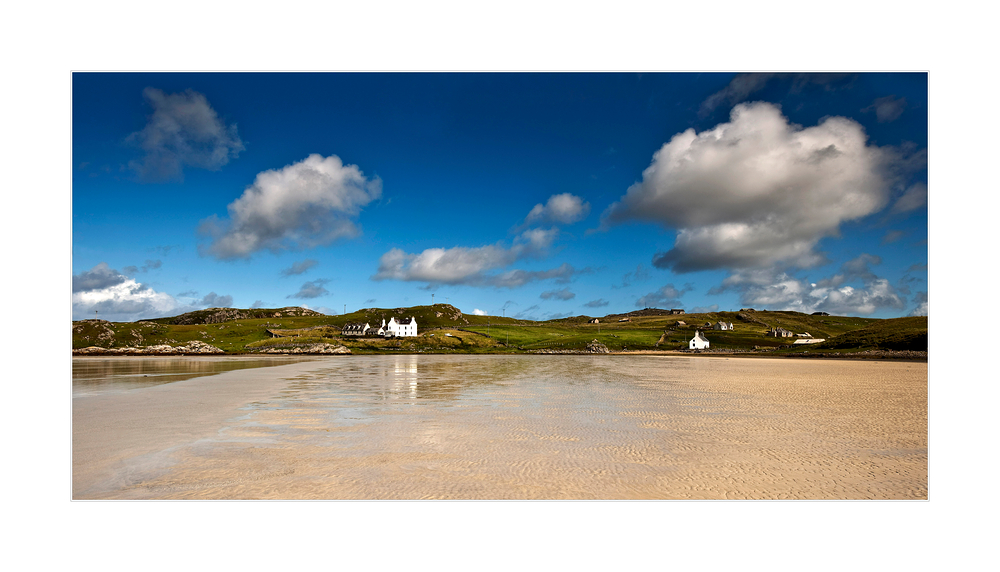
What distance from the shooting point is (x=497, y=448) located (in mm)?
13859

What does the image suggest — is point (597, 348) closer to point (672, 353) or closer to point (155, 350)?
point (672, 353)

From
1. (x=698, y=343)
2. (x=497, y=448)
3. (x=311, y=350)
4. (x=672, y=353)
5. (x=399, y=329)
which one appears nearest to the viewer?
(x=497, y=448)

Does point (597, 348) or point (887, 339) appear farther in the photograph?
point (597, 348)

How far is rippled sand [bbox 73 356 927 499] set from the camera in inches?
404

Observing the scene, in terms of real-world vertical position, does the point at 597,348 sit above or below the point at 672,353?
above

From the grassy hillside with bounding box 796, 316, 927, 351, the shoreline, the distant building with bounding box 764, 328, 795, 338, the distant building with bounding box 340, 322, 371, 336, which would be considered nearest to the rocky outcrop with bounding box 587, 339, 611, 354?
the shoreline

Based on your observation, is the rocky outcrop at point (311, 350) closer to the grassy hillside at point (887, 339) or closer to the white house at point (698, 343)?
the white house at point (698, 343)

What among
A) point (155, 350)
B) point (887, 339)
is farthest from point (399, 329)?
point (887, 339)

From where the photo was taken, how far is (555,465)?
1198 centimetres

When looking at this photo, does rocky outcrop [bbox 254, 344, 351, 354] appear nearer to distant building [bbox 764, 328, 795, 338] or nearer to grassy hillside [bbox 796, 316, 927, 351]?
grassy hillside [bbox 796, 316, 927, 351]

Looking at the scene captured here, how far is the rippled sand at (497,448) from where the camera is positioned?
33.6ft

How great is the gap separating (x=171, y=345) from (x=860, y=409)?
12655 centimetres
